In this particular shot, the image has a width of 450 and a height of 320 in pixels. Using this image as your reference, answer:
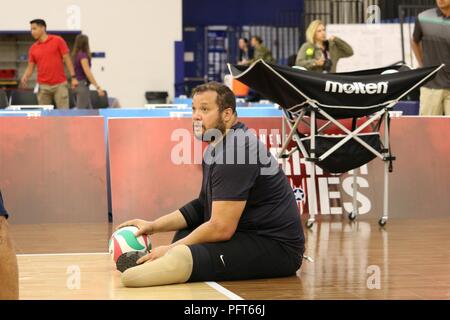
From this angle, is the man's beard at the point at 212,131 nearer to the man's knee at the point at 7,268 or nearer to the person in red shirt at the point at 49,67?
the man's knee at the point at 7,268

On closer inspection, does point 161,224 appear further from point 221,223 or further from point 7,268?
point 7,268

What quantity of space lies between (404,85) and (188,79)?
68.6 feet

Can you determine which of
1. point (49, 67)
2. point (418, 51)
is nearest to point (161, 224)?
point (418, 51)

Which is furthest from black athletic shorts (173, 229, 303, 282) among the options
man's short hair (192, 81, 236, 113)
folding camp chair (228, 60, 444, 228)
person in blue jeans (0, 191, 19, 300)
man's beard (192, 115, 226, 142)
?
folding camp chair (228, 60, 444, 228)

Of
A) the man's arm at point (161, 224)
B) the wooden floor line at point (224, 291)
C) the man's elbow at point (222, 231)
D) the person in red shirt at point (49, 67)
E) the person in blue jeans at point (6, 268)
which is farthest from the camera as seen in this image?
the person in red shirt at point (49, 67)

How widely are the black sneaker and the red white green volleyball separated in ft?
0.15

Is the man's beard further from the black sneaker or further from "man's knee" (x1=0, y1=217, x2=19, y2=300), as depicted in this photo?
"man's knee" (x1=0, y1=217, x2=19, y2=300)

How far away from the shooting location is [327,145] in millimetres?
9188

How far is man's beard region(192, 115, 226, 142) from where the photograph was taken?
20.3ft

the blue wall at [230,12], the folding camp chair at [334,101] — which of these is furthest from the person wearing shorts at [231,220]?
the blue wall at [230,12]

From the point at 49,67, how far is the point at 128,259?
33.2ft

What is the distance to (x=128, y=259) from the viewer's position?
639 cm

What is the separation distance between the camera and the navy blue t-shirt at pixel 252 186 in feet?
19.7

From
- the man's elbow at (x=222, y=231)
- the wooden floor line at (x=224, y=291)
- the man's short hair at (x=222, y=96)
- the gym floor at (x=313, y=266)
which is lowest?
the gym floor at (x=313, y=266)
